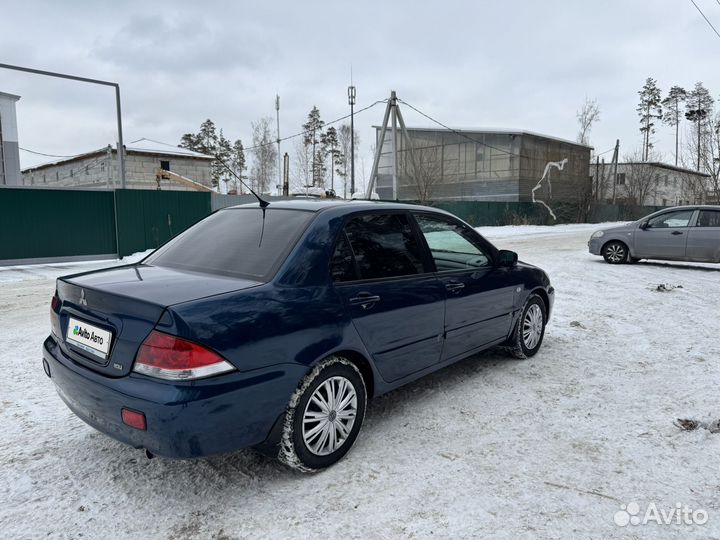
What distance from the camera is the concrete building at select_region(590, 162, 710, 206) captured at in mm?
45156

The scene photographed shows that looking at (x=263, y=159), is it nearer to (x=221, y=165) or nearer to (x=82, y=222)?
(x=221, y=165)

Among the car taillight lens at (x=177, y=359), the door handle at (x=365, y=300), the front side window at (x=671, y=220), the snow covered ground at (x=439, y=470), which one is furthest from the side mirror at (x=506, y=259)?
the front side window at (x=671, y=220)

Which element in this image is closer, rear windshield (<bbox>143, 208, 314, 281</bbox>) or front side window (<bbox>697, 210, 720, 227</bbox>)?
rear windshield (<bbox>143, 208, 314, 281</bbox>)

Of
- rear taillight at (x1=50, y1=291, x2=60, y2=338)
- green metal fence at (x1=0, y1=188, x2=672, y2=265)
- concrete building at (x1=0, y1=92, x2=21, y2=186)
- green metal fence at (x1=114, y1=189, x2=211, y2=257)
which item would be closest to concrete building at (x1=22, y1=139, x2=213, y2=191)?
concrete building at (x1=0, y1=92, x2=21, y2=186)

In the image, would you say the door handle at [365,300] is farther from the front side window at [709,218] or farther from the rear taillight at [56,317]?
the front side window at [709,218]

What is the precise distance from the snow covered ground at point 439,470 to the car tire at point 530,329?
0.20 m

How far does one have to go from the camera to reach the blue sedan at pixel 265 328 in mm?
2283

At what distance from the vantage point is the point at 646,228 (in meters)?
11.9

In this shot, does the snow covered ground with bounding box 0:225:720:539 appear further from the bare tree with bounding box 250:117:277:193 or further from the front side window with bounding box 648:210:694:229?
the bare tree with bounding box 250:117:277:193

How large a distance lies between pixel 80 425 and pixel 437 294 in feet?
8.61

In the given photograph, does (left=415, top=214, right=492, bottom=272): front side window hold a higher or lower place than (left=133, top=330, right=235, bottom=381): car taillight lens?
higher

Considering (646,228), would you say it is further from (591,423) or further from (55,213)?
(55,213)

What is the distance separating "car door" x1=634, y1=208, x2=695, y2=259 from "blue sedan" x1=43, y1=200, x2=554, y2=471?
9818mm

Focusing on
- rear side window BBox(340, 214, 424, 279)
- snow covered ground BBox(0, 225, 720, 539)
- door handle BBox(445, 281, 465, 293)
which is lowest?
snow covered ground BBox(0, 225, 720, 539)
